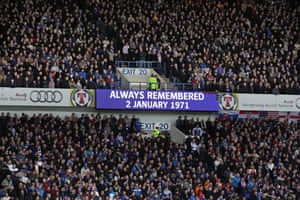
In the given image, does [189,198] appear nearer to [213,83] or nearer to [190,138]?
[190,138]

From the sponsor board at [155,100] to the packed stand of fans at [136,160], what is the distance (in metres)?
0.69

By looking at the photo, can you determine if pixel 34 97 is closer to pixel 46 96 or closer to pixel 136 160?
pixel 46 96

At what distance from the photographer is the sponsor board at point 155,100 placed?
41250 millimetres

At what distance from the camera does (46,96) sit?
40250mm

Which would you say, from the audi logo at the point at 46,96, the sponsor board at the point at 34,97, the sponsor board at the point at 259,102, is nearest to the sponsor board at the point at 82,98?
the sponsor board at the point at 34,97

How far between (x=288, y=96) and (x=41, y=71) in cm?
1249

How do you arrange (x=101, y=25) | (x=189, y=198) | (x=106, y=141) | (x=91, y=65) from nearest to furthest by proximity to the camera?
1. (x=189, y=198)
2. (x=106, y=141)
3. (x=91, y=65)
4. (x=101, y=25)

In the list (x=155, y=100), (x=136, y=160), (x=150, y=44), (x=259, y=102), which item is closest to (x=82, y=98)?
(x=155, y=100)

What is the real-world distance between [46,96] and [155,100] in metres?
5.35

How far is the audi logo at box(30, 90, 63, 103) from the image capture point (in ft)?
131

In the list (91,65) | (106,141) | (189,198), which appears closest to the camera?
(189,198)

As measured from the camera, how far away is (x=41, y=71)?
39969 millimetres

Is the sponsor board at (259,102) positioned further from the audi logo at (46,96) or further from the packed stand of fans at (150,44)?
the audi logo at (46,96)

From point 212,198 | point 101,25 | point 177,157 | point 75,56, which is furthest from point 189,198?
point 101,25
